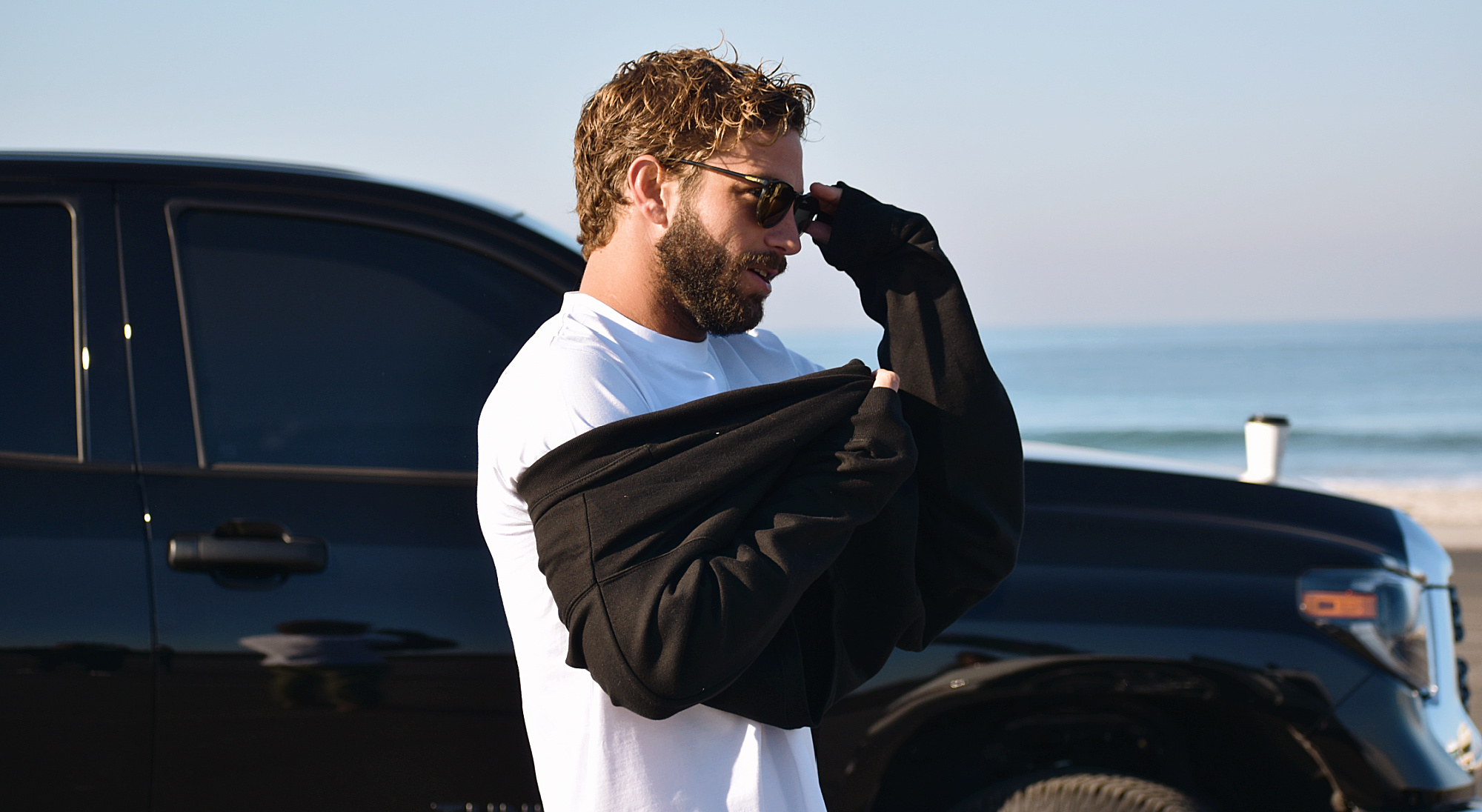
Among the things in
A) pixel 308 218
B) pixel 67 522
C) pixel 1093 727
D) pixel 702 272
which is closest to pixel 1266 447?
pixel 1093 727

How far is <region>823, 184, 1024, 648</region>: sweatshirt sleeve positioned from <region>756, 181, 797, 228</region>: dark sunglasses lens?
0.15 meters

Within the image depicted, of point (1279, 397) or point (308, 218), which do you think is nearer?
point (308, 218)

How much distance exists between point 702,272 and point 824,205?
0.26 metres

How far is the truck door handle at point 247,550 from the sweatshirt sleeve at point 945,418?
3.64ft

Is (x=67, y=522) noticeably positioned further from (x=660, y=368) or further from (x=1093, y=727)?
(x=1093, y=727)

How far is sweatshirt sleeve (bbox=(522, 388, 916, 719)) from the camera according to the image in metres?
1.27

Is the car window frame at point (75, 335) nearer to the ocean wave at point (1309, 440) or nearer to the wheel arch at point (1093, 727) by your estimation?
the wheel arch at point (1093, 727)

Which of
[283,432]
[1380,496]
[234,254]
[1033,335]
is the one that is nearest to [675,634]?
[283,432]

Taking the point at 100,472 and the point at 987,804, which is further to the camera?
the point at 987,804

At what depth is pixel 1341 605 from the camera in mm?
2498

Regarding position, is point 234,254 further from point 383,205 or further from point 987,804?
point 987,804

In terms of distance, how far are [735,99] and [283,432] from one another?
1186 mm

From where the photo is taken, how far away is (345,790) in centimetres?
209

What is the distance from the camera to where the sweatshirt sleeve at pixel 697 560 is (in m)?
1.27
